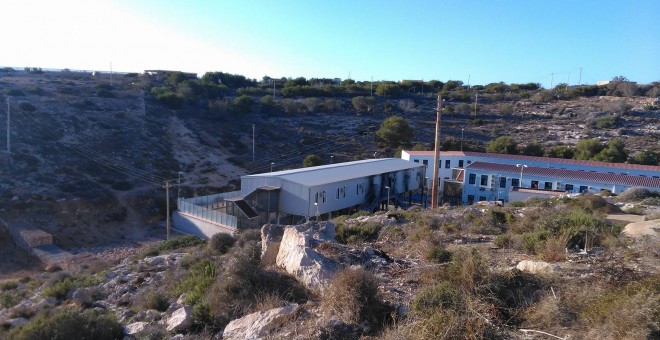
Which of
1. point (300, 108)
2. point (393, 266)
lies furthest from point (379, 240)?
point (300, 108)

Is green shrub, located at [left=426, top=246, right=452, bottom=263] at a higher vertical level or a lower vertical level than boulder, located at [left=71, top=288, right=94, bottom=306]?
higher

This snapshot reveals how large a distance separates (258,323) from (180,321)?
178cm

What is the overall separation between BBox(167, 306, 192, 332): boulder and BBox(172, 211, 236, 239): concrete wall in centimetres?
1651

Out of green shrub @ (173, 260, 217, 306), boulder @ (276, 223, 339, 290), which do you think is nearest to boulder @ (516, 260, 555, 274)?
boulder @ (276, 223, 339, 290)

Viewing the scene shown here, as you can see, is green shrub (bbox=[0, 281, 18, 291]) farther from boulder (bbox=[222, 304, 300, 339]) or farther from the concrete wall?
boulder (bbox=[222, 304, 300, 339])

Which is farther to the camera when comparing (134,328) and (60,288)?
(60,288)

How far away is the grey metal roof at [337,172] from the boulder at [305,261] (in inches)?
674

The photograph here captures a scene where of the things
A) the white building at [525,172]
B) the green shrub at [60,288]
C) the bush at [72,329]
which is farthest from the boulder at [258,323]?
the white building at [525,172]

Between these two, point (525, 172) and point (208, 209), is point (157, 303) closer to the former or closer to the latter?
point (208, 209)

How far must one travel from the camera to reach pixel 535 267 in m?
7.86

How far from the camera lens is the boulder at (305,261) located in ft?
25.1

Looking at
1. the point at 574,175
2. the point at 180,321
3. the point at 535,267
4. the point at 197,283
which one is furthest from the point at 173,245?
the point at 574,175

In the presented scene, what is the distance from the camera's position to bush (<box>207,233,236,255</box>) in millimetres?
14896

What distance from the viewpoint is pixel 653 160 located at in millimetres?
40562
